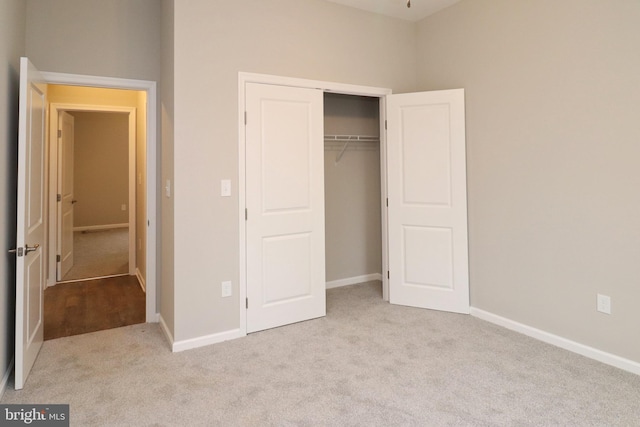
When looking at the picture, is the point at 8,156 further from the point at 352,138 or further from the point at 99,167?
the point at 99,167

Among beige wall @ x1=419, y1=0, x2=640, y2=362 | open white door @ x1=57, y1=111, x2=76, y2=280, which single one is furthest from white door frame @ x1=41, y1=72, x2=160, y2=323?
beige wall @ x1=419, y1=0, x2=640, y2=362

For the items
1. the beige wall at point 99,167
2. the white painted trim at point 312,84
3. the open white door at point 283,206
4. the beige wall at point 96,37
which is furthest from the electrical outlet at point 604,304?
the beige wall at point 99,167

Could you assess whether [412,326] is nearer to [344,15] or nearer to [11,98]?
[344,15]

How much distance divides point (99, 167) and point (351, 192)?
6.80 m

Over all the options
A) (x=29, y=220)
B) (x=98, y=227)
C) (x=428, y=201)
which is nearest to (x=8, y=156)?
(x=29, y=220)

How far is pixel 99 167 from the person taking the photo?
27.5 ft

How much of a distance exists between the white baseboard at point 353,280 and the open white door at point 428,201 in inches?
29.6

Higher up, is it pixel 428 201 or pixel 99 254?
pixel 428 201

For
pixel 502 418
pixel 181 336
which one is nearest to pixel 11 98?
pixel 181 336

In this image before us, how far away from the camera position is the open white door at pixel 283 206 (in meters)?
3.06

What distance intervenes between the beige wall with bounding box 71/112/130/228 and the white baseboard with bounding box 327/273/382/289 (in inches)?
262

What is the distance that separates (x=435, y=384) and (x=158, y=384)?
68.0 inches

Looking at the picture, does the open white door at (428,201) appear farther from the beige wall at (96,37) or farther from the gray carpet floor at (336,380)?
the beige wall at (96,37)

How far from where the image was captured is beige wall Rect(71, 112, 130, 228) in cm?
818
